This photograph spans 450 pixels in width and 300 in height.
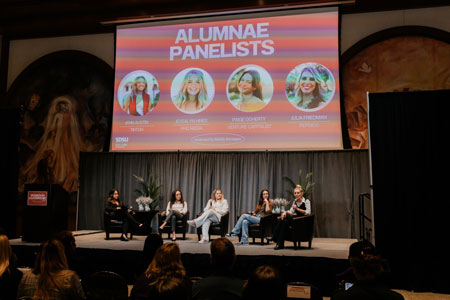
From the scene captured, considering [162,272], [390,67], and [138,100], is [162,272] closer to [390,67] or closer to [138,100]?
[138,100]

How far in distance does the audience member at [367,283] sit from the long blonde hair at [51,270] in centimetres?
155

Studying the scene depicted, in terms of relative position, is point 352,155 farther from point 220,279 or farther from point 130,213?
point 220,279

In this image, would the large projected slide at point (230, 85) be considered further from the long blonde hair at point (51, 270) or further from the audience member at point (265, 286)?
the audience member at point (265, 286)

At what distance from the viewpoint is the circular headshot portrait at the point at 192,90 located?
9.07m

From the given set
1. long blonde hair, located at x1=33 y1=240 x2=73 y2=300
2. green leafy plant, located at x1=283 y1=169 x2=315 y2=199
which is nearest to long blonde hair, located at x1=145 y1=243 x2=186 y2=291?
long blonde hair, located at x1=33 y1=240 x2=73 y2=300

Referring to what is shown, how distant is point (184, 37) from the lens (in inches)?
365

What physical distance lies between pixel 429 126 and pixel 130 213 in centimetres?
503

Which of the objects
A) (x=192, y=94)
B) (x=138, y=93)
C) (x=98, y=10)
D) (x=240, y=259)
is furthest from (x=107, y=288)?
(x=98, y=10)

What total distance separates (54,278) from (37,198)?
509 centimetres

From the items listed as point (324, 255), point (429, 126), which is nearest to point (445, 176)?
point (429, 126)

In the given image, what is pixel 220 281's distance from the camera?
8.02 ft

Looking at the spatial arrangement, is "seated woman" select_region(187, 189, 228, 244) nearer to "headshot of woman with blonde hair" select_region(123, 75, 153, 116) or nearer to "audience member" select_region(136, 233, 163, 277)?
"headshot of woman with blonde hair" select_region(123, 75, 153, 116)

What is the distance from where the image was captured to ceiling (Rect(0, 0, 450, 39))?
9039 mm

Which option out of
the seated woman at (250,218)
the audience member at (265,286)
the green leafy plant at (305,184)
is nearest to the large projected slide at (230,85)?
the green leafy plant at (305,184)
